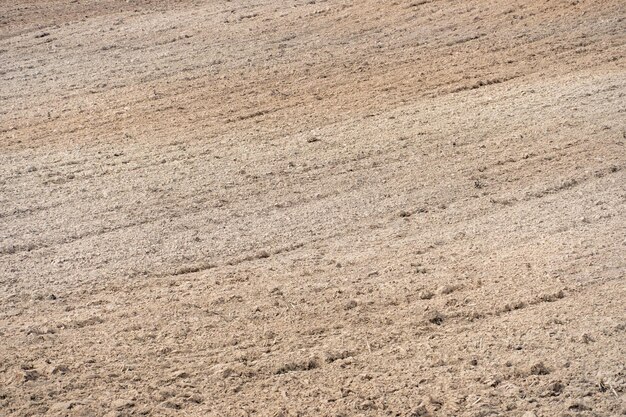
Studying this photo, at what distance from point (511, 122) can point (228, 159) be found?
3.26 metres

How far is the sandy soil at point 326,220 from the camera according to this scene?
6.23m

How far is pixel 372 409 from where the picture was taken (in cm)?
588

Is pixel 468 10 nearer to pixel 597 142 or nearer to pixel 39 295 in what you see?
pixel 597 142

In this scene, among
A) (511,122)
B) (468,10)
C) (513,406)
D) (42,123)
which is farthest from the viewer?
(468,10)

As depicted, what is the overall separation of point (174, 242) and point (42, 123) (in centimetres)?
441

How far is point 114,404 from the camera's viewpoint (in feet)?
19.8

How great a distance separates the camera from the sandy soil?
6227mm

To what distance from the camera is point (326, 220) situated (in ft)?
28.4

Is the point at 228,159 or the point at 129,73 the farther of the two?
the point at 129,73

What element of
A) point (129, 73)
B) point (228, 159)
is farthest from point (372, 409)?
point (129, 73)

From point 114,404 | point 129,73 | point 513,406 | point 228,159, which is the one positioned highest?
point 129,73

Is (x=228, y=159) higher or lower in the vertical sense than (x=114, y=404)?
higher

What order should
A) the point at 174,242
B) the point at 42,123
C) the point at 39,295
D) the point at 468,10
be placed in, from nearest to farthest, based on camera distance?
1. the point at 39,295
2. the point at 174,242
3. the point at 42,123
4. the point at 468,10

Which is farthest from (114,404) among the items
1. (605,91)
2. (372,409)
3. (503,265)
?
(605,91)
